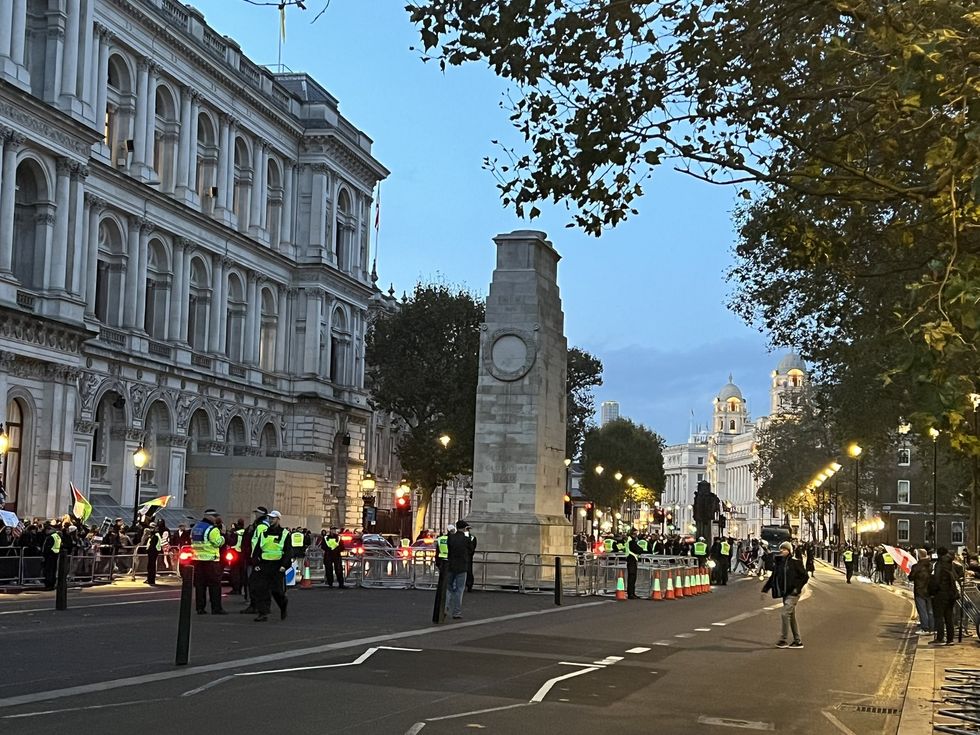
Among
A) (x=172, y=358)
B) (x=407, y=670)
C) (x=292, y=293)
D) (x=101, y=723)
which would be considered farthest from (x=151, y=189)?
(x=101, y=723)

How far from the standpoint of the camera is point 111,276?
53.2m

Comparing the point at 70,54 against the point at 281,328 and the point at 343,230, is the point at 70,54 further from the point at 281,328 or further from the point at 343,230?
the point at 343,230

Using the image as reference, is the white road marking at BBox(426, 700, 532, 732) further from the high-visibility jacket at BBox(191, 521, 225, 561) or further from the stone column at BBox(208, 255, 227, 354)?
the stone column at BBox(208, 255, 227, 354)

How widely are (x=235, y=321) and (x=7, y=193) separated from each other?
22.7 meters

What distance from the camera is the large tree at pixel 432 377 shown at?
6825cm

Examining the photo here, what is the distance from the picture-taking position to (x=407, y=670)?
49.6 feet

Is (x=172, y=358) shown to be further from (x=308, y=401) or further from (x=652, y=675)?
(x=652, y=675)

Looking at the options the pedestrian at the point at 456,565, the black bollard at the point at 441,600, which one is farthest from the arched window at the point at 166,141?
the black bollard at the point at 441,600

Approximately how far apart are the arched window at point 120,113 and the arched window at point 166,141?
11.6ft

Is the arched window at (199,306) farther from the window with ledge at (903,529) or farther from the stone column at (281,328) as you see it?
the window with ledge at (903,529)

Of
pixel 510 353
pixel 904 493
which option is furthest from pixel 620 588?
pixel 904 493

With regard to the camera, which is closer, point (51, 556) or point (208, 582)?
point (208, 582)

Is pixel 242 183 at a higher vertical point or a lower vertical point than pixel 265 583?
higher

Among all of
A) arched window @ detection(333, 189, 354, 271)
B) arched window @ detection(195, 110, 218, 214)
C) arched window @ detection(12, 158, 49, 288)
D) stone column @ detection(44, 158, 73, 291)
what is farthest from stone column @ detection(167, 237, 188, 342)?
arched window @ detection(333, 189, 354, 271)
